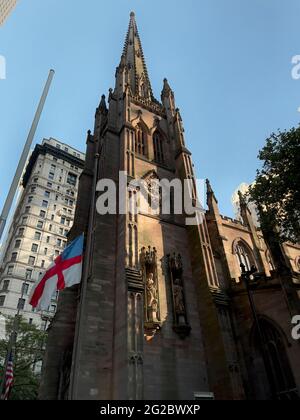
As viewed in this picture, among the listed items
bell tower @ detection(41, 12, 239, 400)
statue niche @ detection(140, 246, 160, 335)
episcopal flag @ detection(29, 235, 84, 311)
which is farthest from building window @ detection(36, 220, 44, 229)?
episcopal flag @ detection(29, 235, 84, 311)

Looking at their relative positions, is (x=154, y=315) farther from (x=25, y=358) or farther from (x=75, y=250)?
(x=25, y=358)

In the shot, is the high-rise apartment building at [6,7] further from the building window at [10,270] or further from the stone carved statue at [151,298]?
the building window at [10,270]

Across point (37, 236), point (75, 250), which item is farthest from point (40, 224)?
point (75, 250)

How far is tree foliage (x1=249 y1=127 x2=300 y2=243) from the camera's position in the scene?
17.6m

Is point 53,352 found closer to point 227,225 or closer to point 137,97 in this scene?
point 227,225

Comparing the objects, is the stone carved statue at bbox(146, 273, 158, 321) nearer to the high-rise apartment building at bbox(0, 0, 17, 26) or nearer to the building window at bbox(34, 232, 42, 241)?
the high-rise apartment building at bbox(0, 0, 17, 26)

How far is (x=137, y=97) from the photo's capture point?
3212 cm

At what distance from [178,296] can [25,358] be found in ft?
69.4

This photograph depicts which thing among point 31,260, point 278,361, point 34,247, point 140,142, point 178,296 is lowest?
point 278,361

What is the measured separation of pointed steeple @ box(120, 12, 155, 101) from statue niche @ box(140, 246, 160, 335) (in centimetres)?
2110

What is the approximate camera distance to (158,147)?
28969 millimetres

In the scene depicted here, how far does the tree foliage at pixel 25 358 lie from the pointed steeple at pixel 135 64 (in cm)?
2662
